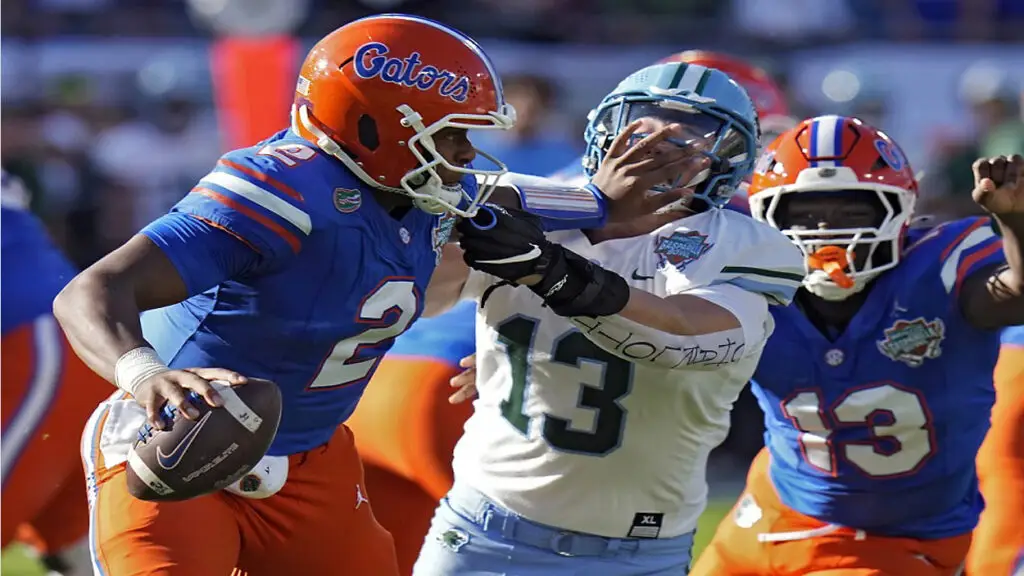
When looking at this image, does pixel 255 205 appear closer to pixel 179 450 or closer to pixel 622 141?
pixel 179 450

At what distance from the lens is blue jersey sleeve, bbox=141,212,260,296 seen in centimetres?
273

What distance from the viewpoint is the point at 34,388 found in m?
4.78

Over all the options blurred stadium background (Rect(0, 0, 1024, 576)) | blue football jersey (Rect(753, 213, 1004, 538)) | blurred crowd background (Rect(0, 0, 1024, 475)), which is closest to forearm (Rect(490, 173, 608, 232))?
blue football jersey (Rect(753, 213, 1004, 538))

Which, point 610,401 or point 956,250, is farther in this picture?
point 956,250

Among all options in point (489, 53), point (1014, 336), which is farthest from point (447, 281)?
point (489, 53)

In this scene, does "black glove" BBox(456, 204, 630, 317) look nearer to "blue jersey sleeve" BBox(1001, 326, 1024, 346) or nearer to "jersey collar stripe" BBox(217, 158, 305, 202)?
"jersey collar stripe" BBox(217, 158, 305, 202)

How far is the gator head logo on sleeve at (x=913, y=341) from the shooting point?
3.98 meters

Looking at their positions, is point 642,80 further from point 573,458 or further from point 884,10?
point 884,10

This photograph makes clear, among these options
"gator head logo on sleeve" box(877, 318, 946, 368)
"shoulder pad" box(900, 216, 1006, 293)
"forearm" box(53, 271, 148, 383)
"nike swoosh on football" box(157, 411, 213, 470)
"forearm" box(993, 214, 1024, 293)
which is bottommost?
"gator head logo on sleeve" box(877, 318, 946, 368)

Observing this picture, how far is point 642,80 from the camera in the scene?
3.56 metres

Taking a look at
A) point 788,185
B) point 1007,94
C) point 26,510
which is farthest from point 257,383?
point 1007,94

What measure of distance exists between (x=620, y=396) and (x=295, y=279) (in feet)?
2.62

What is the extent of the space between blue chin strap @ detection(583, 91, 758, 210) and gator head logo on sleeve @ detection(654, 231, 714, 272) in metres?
0.12

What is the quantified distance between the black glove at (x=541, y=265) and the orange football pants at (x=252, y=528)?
65 centimetres
